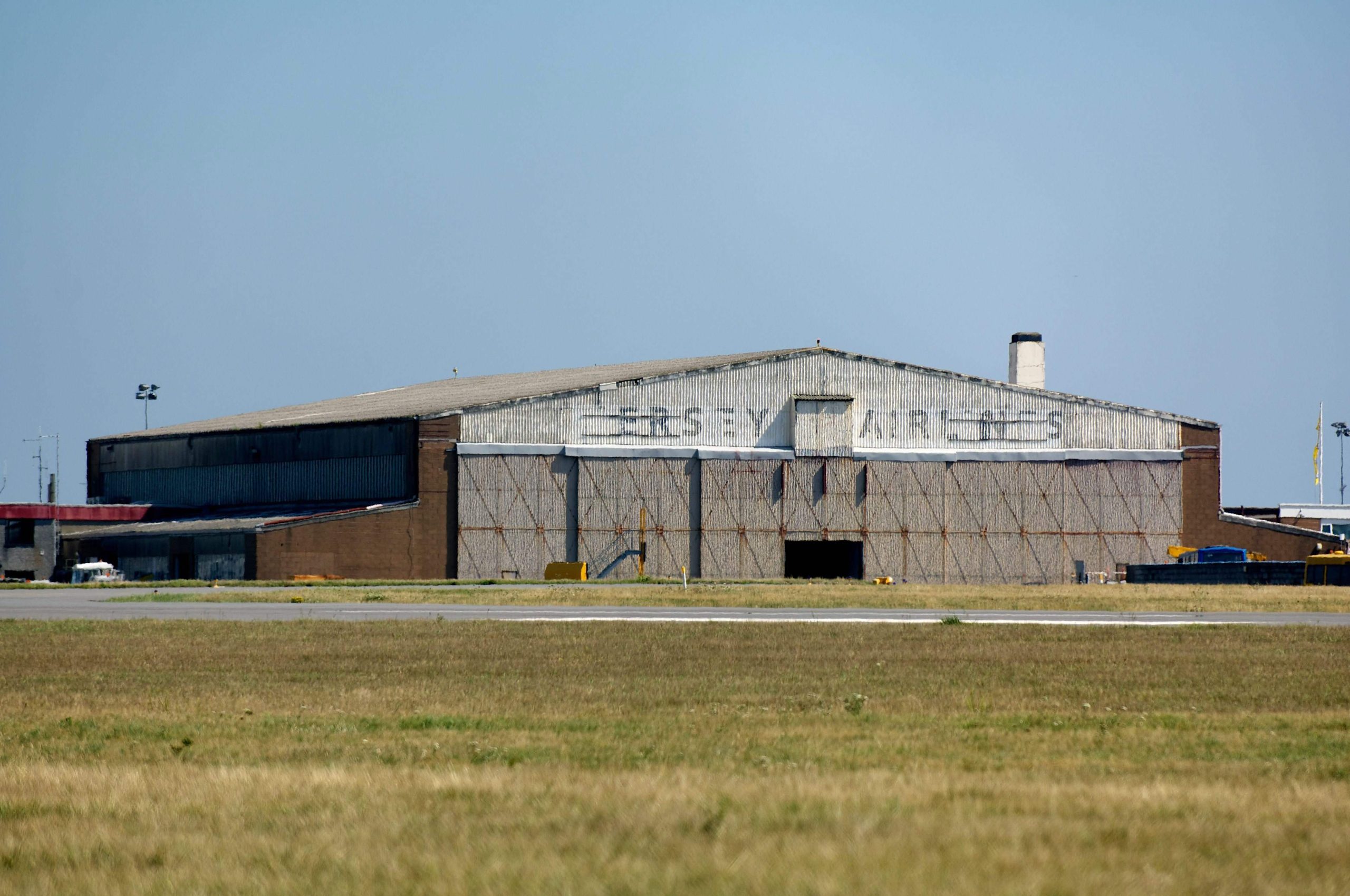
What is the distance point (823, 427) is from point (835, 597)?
29.1 metres

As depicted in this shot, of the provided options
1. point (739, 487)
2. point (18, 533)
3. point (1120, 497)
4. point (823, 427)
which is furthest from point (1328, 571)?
point (18, 533)

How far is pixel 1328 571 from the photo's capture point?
6219 centimetres

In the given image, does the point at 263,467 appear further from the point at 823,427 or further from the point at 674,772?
the point at 674,772

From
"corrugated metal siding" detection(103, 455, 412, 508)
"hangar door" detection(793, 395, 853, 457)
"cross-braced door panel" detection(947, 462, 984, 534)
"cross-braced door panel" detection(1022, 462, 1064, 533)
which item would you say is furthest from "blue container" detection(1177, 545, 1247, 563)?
"corrugated metal siding" detection(103, 455, 412, 508)

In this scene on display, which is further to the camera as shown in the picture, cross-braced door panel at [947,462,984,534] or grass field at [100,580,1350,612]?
cross-braced door panel at [947,462,984,534]

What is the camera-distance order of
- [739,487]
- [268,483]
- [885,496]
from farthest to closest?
[268,483]
[885,496]
[739,487]

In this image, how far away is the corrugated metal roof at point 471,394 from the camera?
79375mm

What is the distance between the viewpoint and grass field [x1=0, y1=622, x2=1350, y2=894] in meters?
8.43

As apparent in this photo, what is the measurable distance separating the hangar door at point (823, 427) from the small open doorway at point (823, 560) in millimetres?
4667

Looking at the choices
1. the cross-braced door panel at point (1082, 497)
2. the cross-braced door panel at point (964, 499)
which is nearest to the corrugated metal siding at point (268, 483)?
Result: the cross-braced door panel at point (964, 499)

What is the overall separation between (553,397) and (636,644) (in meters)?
48.6

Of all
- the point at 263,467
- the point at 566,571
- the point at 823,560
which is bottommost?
the point at 566,571

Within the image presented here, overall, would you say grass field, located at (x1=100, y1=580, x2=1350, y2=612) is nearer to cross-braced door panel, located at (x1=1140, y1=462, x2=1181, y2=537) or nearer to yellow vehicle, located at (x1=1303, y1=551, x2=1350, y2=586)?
yellow vehicle, located at (x1=1303, y1=551, x2=1350, y2=586)

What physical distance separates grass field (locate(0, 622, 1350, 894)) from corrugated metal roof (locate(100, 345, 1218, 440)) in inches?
2093
